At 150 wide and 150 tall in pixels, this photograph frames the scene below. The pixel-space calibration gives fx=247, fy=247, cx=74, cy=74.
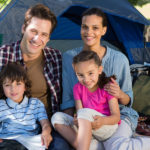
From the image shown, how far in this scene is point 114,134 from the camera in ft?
5.61

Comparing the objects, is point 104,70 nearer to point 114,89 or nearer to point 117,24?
point 114,89

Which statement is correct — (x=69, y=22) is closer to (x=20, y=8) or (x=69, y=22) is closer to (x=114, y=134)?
(x=20, y=8)

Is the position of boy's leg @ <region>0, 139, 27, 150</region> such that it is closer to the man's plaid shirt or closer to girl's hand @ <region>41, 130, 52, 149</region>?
girl's hand @ <region>41, 130, 52, 149</region>

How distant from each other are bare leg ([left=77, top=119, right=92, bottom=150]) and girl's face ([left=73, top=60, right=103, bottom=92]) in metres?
0.29

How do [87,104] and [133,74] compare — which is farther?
[133,74]

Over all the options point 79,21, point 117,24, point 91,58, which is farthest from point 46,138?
point 79,21

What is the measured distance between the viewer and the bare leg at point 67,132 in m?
1.68

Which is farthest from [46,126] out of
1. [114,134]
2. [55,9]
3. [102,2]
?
[102,2]

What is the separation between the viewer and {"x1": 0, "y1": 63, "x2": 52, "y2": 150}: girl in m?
1.71

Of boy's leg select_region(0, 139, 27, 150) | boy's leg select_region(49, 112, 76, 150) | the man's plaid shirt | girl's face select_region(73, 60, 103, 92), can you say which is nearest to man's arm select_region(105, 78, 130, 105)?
girl's face select_region(73, 60, 103, 92)

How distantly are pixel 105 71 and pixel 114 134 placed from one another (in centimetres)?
55

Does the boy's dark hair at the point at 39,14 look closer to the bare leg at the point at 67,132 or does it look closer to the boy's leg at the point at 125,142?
the bare leg at the point at 67,132

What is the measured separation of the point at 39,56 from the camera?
2066mm

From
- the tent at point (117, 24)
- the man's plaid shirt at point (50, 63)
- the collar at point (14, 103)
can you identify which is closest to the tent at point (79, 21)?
the tent at point (117, 24)
